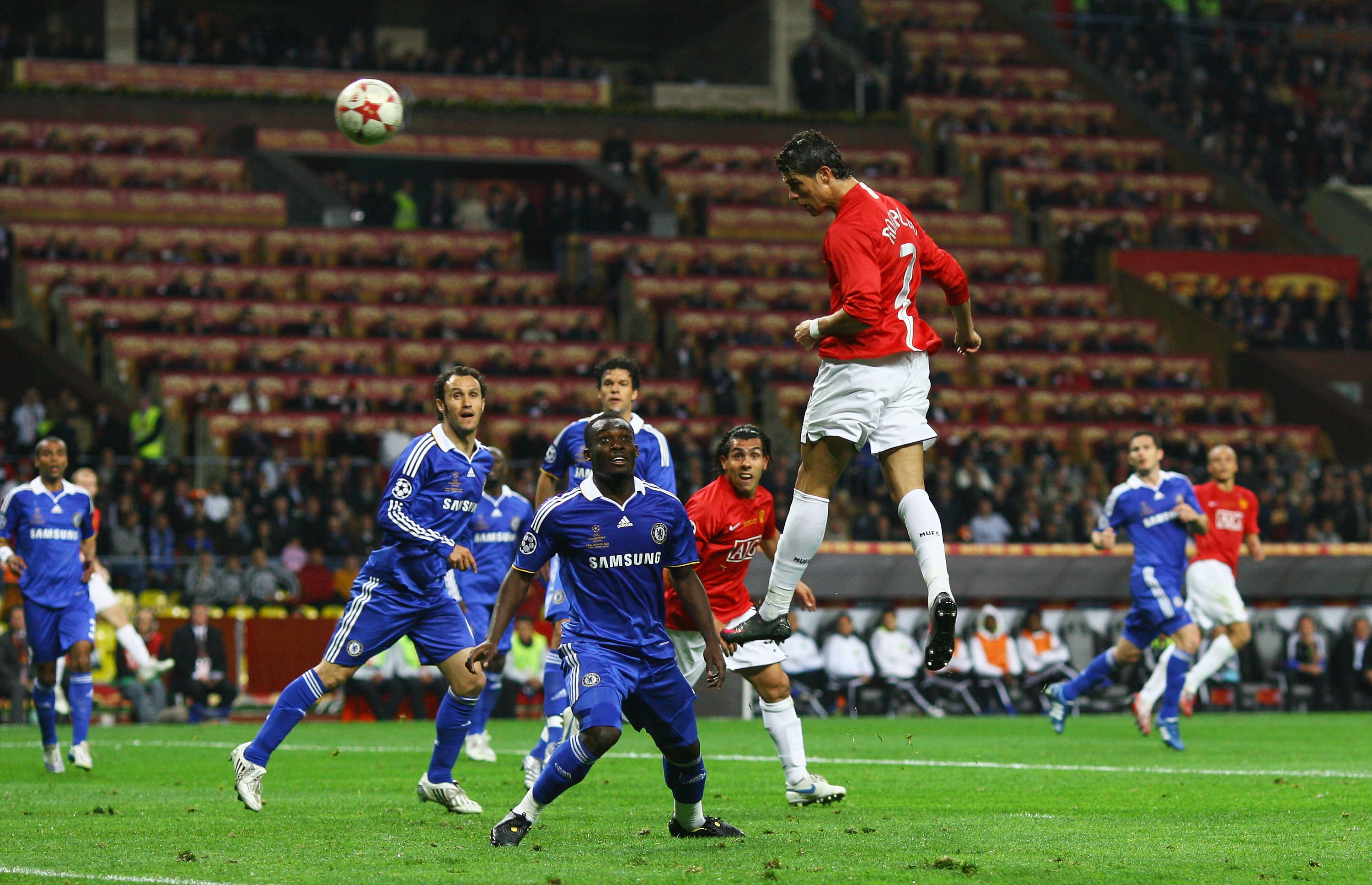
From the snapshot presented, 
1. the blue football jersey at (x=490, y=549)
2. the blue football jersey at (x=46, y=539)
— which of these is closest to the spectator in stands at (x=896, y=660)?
the blue football jersey at (x=490, y=549)

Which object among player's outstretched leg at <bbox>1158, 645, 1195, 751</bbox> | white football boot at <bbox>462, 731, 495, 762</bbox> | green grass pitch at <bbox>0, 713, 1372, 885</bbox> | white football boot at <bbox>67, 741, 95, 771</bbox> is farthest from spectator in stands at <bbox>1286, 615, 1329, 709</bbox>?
white football boot at <bbox>67, 741, 95, 771</bbox>

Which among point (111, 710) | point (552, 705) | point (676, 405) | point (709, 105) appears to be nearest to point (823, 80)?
point (709, 105)

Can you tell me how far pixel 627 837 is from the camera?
8.72m

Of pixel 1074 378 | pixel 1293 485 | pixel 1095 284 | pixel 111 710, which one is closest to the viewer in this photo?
pixel 111 710

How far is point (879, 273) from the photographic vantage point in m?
8.34

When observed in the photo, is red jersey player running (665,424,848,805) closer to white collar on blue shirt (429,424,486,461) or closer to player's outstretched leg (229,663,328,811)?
white collar on blue shirt (429,424,486,461)

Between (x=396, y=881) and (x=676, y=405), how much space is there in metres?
21.1

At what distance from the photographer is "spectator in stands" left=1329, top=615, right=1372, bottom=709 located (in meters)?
22.9

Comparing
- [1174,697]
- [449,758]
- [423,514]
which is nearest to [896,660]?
[1174,697]

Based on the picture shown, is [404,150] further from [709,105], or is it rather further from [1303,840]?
[1303,840]

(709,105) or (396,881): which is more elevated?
(709,105)

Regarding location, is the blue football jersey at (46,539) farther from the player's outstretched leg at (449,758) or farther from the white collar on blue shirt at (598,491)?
the white collar on blue shirt at (598,491)

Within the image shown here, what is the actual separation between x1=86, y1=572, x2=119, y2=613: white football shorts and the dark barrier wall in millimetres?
7244

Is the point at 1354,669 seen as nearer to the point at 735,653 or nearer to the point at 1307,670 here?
the point at 1307,670
